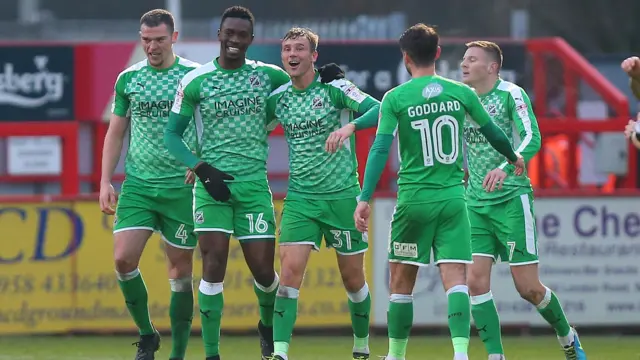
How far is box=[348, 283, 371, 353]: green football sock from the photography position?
32.9 feet

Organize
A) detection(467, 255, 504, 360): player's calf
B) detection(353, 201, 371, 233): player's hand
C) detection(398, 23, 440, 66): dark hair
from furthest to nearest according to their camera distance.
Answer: detection(467, 255, 504, 360): player's calf, detection(398, 23, 440, 66): dark hair, detection(353, 201, 371, 233): player's hand

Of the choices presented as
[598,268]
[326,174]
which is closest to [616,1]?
[598,268]

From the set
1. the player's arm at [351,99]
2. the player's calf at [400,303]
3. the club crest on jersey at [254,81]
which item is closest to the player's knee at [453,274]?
the player's calf at [400,303]

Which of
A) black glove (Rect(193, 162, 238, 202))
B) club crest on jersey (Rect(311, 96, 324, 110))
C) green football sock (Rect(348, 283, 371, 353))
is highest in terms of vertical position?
club crest on jersey (Rect(311, 96, 324, 110))

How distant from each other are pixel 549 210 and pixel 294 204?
4.35 m

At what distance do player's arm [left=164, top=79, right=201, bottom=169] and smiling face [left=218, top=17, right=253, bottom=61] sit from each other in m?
0.34

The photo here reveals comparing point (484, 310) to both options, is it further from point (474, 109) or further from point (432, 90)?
point (432, 90)

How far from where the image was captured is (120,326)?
1314 centimetres

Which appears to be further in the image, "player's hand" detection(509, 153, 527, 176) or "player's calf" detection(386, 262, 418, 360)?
"player's hand" detection(509, 153, 527, 176)

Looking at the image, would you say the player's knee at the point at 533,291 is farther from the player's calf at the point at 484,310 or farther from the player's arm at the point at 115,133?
the player's arm at the point at 115,133

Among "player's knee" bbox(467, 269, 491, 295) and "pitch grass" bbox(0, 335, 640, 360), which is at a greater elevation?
"player's knee" bbox(467, 269, 491, 295)

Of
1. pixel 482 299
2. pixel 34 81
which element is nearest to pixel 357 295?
pixel 482 299

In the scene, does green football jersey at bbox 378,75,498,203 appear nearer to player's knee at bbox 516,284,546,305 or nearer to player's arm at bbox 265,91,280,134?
player's arm at bbox 265,91,280,134

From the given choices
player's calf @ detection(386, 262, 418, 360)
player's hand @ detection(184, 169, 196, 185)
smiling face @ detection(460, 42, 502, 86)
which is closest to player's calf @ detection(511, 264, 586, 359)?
player's calf @ detection(386, 262, 418, 360)
